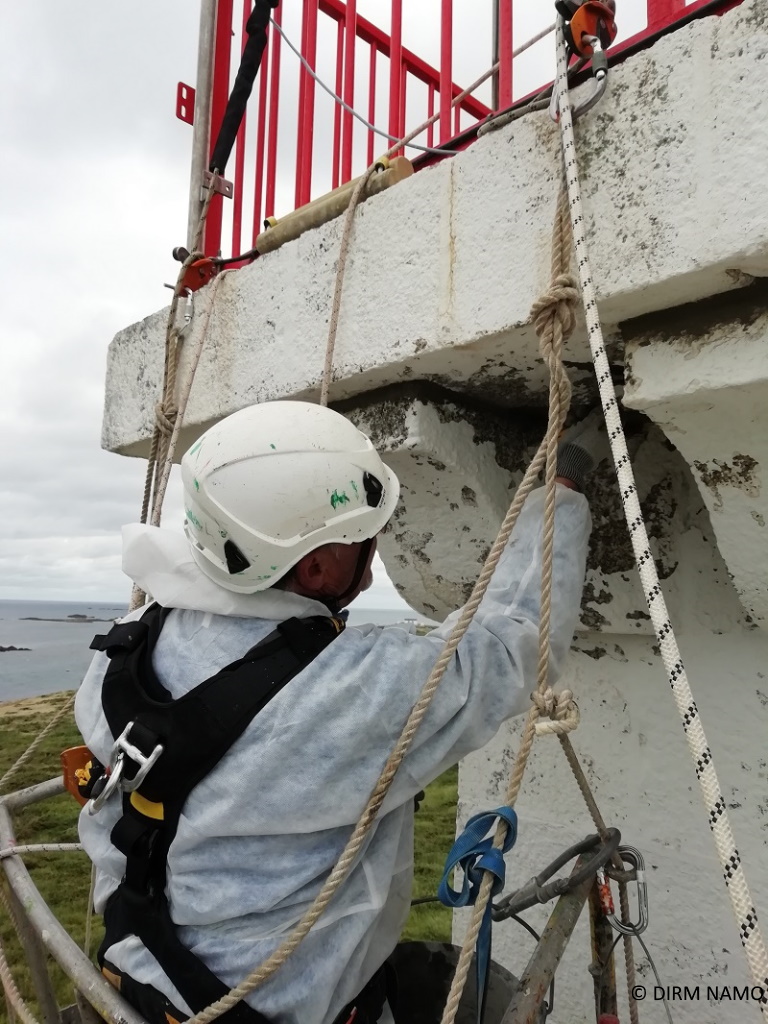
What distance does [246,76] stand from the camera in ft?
6.50

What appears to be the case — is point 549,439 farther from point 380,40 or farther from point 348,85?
point 380,40

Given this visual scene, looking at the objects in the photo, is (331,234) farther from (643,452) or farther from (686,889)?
(686,889)

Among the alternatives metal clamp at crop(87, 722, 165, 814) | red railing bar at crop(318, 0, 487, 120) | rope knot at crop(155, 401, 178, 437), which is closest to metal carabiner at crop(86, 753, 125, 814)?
metal clamp at crop(87, 722, 165, 814)

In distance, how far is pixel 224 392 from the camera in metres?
1.96

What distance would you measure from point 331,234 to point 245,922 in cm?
147

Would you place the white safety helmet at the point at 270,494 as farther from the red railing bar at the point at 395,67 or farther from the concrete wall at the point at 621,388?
the red railing bar at the point at 395,67

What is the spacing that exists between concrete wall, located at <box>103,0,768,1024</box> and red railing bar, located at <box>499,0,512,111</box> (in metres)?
0.26

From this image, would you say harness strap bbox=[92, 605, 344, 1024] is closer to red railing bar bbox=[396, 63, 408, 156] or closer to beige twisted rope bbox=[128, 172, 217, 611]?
beige twisted rope bbox=[128, 172, 217, 611]

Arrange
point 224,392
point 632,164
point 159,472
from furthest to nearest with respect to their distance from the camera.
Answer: point 159,472, point 224,392, point 632,164

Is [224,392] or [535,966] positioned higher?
[224,392]

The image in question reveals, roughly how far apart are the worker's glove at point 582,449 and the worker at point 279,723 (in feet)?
1.09

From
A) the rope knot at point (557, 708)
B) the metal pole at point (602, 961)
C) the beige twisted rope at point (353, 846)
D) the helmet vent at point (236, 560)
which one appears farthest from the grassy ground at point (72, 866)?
the rope knot at point (557, 708)

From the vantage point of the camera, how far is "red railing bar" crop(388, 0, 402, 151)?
5.80 ft

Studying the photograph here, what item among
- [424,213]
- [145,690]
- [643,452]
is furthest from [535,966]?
[424,213]
